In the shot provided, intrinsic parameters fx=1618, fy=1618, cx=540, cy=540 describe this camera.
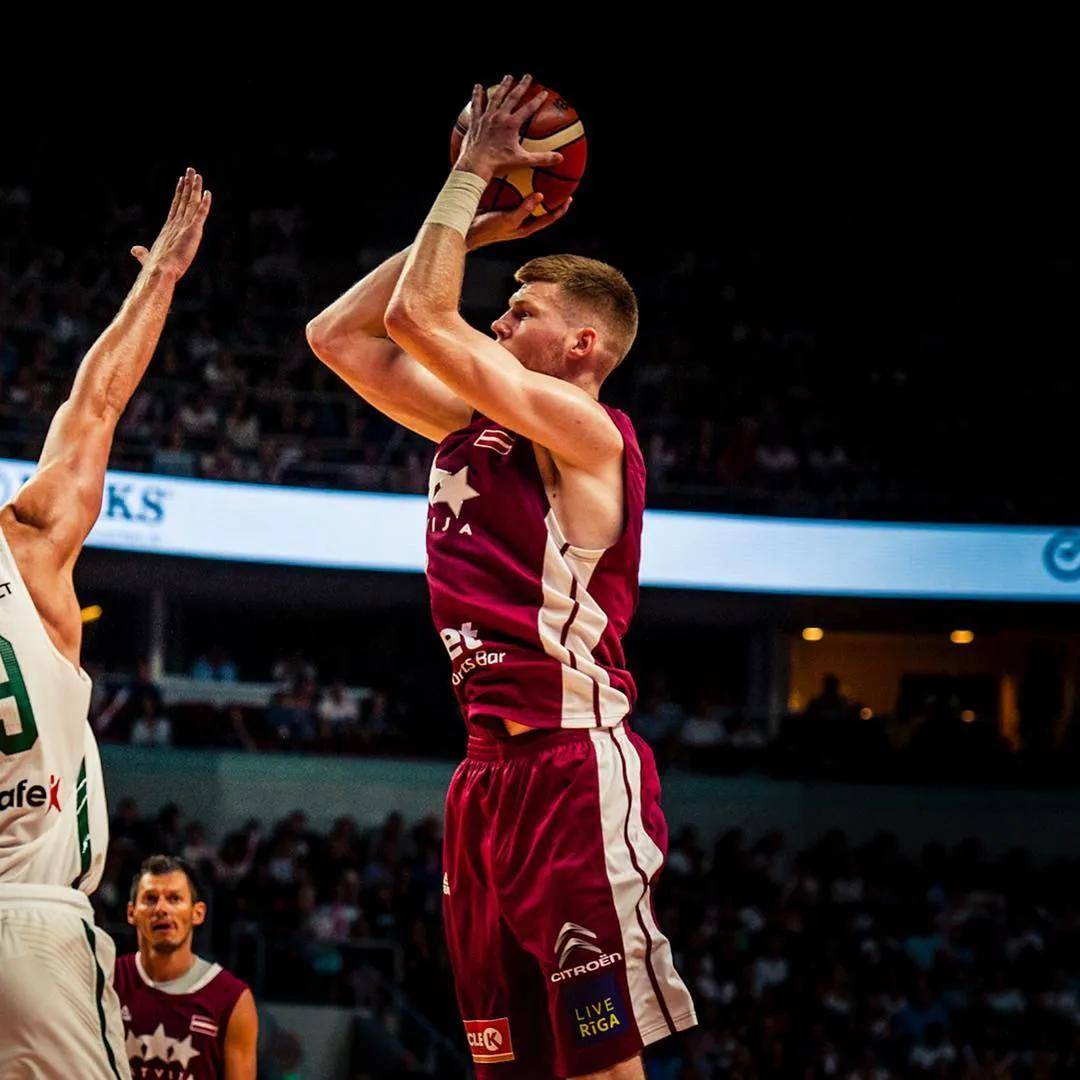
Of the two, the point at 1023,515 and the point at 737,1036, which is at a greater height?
the point at 1023,515

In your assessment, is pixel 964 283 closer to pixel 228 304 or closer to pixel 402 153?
pixel 402 153

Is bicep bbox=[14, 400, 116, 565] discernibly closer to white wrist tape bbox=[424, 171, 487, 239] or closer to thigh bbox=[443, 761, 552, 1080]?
white wrist tape bbox=[424, 171, 487, 239]

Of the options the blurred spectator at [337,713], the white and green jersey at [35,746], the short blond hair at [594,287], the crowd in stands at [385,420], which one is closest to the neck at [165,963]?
the white and green jersey at [35,746]

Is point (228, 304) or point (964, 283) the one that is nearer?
point (228, 304)

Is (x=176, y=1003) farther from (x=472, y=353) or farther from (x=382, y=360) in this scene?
(x=472, y=353)

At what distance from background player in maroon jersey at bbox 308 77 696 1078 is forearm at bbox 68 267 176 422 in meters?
0.75

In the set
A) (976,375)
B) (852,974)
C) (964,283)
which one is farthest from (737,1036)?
(964,283)

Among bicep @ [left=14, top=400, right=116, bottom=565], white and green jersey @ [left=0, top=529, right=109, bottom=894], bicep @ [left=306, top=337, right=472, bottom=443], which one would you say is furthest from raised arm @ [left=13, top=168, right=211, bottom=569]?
bicep @ [left=306, top=337, right=472, bottom=443]

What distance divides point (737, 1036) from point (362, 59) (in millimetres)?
15199

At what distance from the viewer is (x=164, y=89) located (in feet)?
72.0

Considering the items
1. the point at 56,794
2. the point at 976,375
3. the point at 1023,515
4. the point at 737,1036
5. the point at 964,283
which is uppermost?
the point at 964,283

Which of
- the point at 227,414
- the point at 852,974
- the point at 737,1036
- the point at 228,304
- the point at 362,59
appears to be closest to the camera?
the point at 737,1036

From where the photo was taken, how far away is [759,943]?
14484 mm

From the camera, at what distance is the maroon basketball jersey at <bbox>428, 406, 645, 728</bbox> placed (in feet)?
11.9
